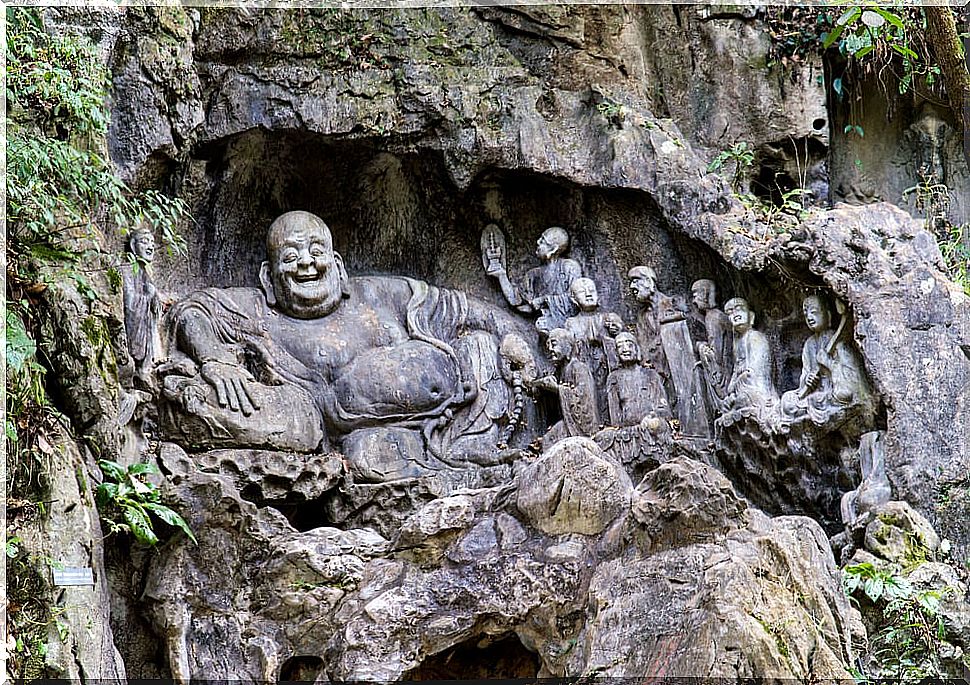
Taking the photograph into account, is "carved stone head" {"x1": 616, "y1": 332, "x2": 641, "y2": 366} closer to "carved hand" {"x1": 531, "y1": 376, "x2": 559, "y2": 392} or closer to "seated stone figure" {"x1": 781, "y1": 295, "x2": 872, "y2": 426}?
"carved hand" {"x1": 531, "y1": 376, "x2": 559, "y2": 392}

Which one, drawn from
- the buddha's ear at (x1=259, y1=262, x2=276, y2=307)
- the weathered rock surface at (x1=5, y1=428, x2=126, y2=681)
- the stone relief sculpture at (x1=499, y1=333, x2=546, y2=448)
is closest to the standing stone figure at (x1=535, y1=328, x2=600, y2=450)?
the stone relief sculpture at (x1=499, y1=333, x2=546, y2=448)

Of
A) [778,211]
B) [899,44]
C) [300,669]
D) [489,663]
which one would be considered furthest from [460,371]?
[899,44]

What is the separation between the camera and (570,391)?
404 inches

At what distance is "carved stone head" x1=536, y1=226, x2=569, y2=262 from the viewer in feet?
35.9

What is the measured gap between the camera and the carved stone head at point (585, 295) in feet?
34.9

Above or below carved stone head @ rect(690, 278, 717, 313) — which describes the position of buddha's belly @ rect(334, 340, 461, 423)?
below

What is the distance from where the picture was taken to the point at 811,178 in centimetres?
1170

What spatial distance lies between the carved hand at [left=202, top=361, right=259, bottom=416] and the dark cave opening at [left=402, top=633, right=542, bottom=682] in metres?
3.05

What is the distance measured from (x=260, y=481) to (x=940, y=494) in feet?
13.5

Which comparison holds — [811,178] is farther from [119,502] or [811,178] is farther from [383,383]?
[119,502]

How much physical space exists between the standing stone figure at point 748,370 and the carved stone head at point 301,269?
2792mm

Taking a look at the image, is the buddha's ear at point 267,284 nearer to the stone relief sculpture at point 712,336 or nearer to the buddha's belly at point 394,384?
the buddha's belly at point 394,384

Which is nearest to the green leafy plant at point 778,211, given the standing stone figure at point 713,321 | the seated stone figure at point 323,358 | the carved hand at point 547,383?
the standing stone figure at point 713,321

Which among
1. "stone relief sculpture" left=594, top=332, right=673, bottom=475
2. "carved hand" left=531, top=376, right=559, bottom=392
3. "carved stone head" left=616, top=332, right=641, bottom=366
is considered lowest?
"stone relief sculpture" left=594, top=332, right=673, bottom=475
